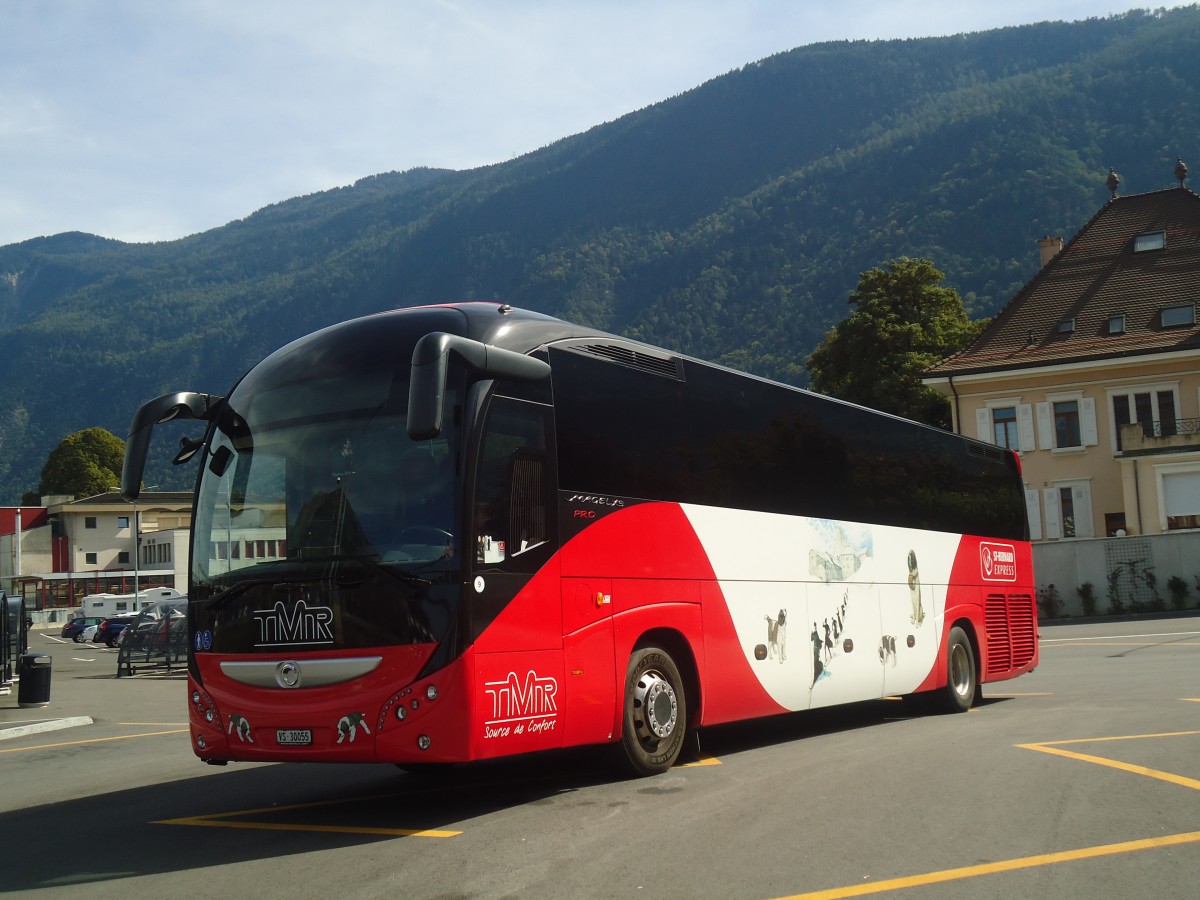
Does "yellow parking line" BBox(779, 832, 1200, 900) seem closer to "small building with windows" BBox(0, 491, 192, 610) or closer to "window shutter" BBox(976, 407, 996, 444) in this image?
"window shutter" BBox(976, 407, 996, 444)

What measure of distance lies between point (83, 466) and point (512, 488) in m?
119

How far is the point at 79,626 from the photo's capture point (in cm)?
6862

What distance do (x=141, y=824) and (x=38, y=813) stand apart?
142cm

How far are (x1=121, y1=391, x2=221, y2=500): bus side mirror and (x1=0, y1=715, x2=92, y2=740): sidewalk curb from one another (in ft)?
33.9

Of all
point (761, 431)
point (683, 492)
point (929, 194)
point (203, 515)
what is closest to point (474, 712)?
point (203, 515)

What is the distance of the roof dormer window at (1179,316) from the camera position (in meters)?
47.7

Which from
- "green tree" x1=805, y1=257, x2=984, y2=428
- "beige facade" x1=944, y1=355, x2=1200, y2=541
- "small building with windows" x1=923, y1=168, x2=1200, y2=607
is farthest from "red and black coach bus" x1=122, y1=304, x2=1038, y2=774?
"green tree" x1=805, y1=257, x2=984, y2=428

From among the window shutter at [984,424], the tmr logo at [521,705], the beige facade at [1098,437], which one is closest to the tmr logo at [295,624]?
the tmr logo at [521,705]

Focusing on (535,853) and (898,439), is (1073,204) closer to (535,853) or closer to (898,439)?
(898,439)

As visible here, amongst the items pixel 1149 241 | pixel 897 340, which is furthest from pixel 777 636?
pixel 897 340

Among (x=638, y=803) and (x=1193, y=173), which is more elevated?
(x=1193, y=173)

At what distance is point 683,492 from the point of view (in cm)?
1091

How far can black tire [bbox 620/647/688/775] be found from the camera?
9.74 metres

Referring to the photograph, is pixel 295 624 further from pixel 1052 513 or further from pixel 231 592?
pixel 1052 513
